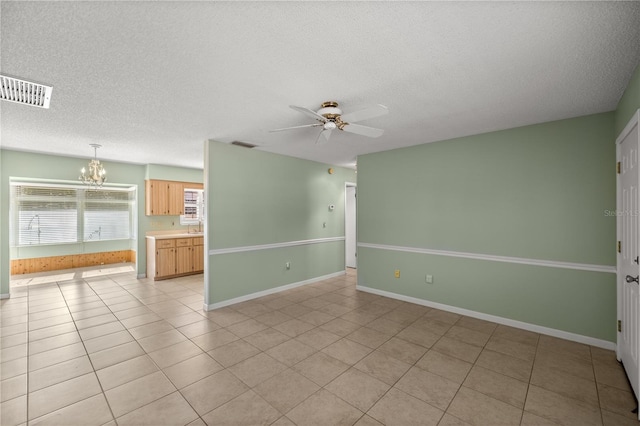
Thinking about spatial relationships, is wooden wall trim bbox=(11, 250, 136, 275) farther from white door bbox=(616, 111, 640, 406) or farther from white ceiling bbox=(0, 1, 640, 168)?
white door bbox=(616, 111, 640, 406)

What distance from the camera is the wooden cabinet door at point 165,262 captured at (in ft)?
19.9

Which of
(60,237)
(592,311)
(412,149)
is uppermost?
(412,149)

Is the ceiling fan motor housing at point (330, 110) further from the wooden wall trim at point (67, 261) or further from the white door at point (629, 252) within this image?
the wooden wall trim at point (67, 261)

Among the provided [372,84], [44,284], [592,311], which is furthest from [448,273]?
[44,284]

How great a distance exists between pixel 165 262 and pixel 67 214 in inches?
112

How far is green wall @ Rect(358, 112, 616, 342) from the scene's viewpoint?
307 centimetres

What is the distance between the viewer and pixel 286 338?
3279mm

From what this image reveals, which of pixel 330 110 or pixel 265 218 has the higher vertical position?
pixel 330 110

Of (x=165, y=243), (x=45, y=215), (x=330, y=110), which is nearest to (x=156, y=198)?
(x=165, y=243)

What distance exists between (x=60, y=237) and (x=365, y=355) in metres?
7.61

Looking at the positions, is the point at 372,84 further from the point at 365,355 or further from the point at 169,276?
the point at 169,276

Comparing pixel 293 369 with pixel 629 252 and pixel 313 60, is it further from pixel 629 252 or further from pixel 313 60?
pixel 629 252

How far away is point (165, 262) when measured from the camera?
6.15 metres

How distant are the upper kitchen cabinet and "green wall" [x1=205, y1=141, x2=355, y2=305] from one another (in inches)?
116
